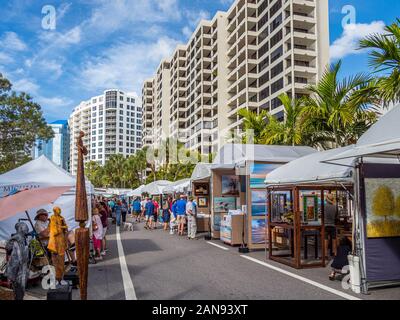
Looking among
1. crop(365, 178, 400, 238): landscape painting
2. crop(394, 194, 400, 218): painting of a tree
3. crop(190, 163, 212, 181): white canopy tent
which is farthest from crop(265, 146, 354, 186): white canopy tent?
crop(190, 163, 212, 181): white canopy tent

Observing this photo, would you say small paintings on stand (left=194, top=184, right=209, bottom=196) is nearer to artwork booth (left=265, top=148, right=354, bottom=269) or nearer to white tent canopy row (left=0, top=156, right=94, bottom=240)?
artwork booth (left=265, top=148, right=354, bottom=269)

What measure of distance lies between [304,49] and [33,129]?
4326cm

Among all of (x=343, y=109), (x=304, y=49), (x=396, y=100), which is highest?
(x=304, y=49)

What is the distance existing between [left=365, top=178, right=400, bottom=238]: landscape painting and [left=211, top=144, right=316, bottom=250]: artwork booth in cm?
409

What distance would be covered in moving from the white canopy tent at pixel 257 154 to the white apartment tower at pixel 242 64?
3697 cm

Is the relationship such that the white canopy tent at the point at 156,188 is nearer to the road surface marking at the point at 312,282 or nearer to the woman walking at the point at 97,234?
the woman walking at the point at 97,234

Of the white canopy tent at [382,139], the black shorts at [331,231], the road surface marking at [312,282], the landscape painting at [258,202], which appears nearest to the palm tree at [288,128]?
the landscape painting at [258,202]

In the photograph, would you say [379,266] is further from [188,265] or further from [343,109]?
[343,109]

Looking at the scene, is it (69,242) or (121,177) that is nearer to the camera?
(69,242)

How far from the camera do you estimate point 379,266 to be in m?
7.29

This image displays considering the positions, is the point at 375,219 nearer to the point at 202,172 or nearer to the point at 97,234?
the point at 97,234

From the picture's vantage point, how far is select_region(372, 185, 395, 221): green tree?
295 inches

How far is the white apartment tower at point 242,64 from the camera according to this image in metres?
55.5
